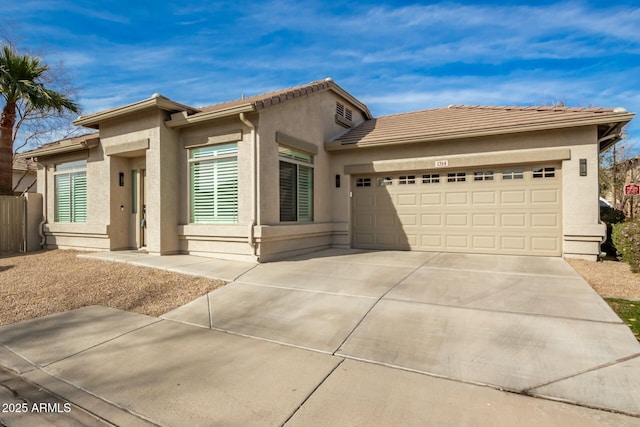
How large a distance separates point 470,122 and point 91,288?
10.1 metres

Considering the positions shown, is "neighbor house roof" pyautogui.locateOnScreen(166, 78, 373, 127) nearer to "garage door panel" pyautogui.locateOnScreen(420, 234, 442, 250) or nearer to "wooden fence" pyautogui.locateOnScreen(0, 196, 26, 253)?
"garage door panel" pyautogui.locateOnScreen(420, 234, 442, 250)

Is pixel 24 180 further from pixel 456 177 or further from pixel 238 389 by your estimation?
pixel 238 389

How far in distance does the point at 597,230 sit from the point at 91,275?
37.6 ft

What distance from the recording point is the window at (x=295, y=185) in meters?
9.24

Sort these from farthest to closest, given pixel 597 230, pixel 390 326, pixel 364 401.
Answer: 1. pixel 597 230
2. pixel 390 326
3. pixel 364 401

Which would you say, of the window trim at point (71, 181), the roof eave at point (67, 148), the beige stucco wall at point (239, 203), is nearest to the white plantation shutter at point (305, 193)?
the beige stucco wall at point (239, 203)

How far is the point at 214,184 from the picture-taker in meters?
8.87

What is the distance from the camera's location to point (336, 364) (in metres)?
3.48

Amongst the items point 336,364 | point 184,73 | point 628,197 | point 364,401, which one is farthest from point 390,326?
point 628,197

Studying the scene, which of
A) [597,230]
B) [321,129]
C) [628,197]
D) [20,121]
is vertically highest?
[20,121]

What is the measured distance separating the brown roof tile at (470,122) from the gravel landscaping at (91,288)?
6.77 m

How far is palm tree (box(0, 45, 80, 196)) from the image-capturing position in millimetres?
11172

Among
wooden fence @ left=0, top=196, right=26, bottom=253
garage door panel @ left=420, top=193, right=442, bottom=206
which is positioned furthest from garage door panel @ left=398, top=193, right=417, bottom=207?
wooden fence @ left=0, top=196, right=26, bottom=253

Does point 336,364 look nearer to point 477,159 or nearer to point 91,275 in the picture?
point 91,275
